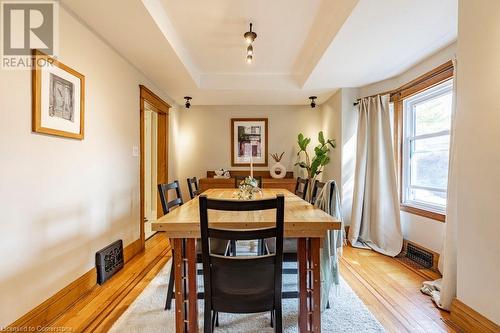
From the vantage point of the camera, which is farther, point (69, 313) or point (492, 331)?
point (69, 313)

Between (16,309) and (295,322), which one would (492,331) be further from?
(16,309)

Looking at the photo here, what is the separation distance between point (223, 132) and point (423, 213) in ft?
11.5

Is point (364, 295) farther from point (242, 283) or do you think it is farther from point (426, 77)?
point (426, 77)

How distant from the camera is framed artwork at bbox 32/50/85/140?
1.67 meters

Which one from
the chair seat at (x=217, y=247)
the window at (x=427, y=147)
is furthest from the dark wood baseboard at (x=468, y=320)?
the chair seat at (x=217, y=247)

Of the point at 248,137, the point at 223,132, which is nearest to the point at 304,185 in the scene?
the point at 248,137

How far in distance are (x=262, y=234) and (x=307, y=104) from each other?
4142 mm

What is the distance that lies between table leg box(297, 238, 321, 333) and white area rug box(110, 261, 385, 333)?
284 millimetres

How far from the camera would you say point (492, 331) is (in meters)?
1.46

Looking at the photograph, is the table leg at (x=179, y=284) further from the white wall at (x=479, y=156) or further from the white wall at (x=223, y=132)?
the white wall at (x=223, y=132)

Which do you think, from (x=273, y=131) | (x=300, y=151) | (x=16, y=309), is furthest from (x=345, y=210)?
(x=16, y=309)

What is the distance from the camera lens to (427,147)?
114 inches

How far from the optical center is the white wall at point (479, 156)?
1.46 m

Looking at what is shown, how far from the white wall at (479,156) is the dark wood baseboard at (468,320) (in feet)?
0.11
